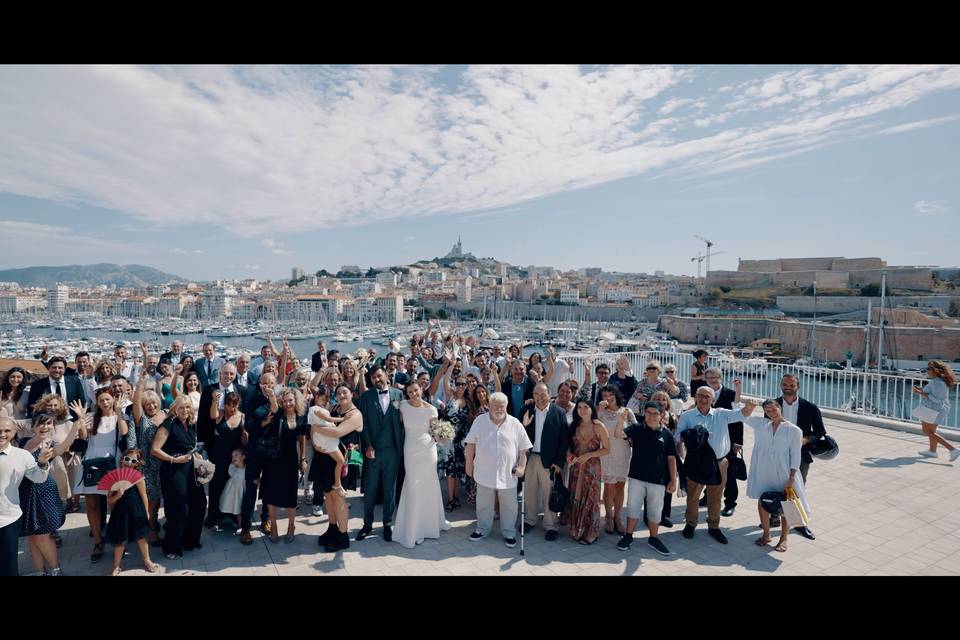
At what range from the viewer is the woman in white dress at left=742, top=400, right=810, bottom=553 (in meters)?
3.96

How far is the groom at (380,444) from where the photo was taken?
4.14 metres

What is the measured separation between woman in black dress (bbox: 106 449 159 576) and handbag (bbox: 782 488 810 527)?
199 inches

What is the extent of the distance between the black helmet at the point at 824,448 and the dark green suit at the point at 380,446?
149 inches

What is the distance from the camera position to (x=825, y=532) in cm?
424

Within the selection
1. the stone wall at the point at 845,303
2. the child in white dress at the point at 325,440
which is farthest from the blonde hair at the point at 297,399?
the stone wall at the point at 845,303

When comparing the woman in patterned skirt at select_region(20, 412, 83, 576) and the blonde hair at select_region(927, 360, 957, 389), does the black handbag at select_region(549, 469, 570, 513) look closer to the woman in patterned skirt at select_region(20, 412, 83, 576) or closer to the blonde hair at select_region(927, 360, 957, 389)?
the woman in patterned skirt at select_region(20, 412, 83, 576)

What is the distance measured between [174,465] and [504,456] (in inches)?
106

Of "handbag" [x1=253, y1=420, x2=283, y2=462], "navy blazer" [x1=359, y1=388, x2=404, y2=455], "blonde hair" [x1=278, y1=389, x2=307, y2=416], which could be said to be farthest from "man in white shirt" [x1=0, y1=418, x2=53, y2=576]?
"navy blazer" [x1=359, y1=388, x2=404, y2=455]

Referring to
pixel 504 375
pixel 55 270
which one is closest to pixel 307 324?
pixel 504 375
